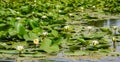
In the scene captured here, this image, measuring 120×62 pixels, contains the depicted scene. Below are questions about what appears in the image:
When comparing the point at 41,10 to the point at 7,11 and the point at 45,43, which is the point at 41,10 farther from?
the point at 45,43

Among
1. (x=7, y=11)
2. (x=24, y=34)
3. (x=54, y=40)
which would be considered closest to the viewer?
(x=54, y=40)

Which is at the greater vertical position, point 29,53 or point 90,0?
point 90,0

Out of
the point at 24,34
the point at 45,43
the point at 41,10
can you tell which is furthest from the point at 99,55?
the point at 41,10

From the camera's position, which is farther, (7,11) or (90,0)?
(90,0)

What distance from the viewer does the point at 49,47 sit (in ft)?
9.54

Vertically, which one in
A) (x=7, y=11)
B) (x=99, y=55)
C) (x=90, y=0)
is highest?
(x=90, y=0)

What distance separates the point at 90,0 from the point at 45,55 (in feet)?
22.1

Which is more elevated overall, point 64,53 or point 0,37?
point 0,37

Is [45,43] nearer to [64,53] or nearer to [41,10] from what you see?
[64,53]

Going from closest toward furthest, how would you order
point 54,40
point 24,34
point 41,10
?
point 54,40 < point 24,34 < point 41,10

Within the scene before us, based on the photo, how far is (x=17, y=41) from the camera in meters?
3.42

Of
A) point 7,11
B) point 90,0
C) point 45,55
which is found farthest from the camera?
point 90,0

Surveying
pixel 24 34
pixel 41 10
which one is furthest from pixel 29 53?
pixel 41 10

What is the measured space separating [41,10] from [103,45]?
3294 millimetres
